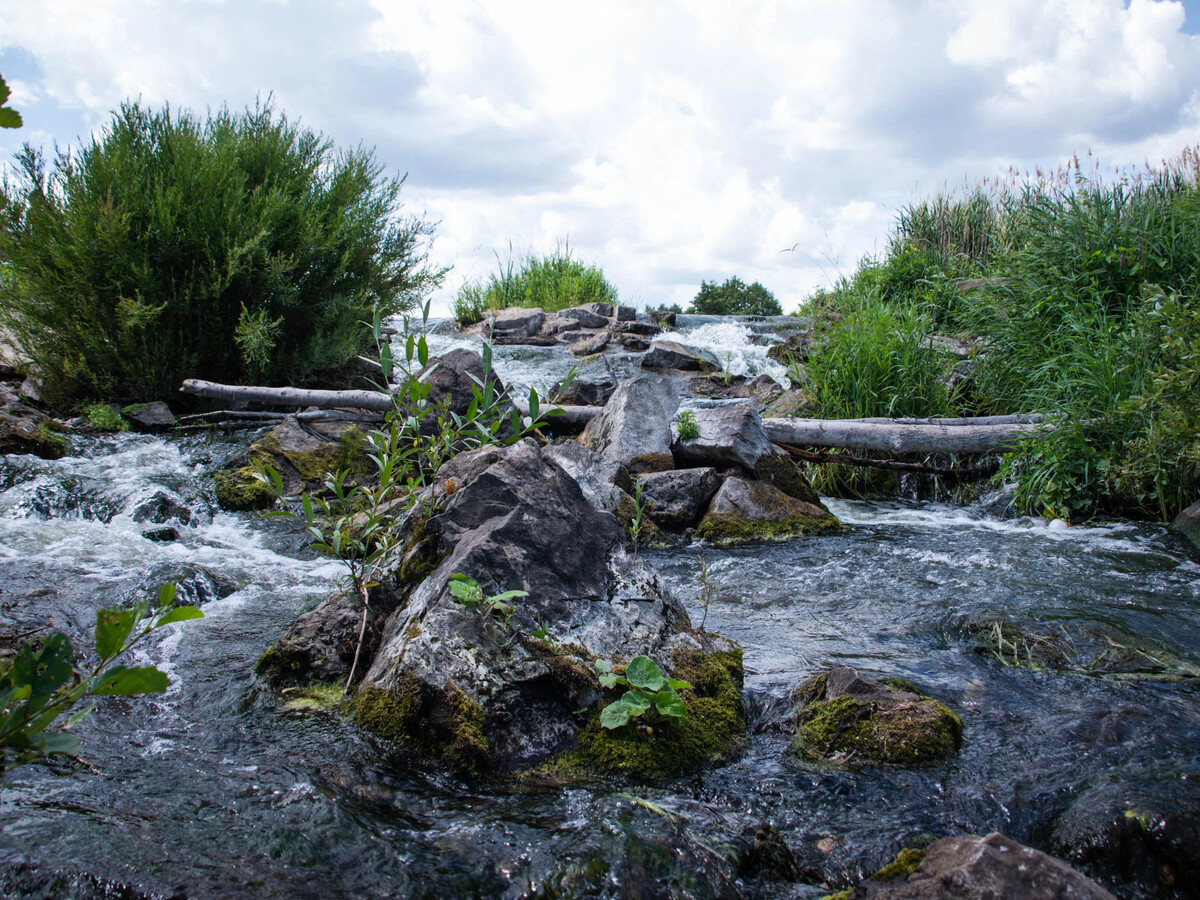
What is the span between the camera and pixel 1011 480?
22.7 feet

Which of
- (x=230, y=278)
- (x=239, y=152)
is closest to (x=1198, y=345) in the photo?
(x=230, y=278)

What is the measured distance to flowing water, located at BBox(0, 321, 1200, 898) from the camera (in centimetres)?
160

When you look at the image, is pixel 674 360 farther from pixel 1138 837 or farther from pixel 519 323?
pixel 1138 837

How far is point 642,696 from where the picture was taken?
217 centimetres

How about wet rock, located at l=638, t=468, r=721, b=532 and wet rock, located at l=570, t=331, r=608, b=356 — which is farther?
wet rock, located at l=570, t=331, r=608, b=356

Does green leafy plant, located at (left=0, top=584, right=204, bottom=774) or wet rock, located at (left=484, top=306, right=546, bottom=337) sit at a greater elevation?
wet rock, located at (left=484, top=306, right=546, bottom=337)

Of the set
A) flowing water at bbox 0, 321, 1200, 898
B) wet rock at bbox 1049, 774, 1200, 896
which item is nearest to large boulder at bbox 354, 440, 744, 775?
flowing water at bbox 0, 321, 1200, 898

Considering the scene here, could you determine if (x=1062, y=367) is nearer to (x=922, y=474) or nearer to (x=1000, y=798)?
(x=922, y=474)

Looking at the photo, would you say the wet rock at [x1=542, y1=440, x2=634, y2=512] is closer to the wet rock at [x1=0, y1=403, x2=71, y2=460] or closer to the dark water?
the dark water

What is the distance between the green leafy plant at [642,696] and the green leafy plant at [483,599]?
1.09ft

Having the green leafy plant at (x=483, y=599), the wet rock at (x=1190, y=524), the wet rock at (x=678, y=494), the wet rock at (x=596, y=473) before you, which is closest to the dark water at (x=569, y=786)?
the green leafy plant at (x=483, y=599)

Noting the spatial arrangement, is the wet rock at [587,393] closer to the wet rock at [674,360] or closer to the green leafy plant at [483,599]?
the wet rock at [674,360]

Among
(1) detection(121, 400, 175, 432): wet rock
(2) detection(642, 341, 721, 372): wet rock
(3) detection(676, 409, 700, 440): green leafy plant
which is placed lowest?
(3) detection(676, 409, 700, 440): green leafy plant

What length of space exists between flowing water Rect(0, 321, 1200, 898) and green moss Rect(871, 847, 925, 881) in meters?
0.14
